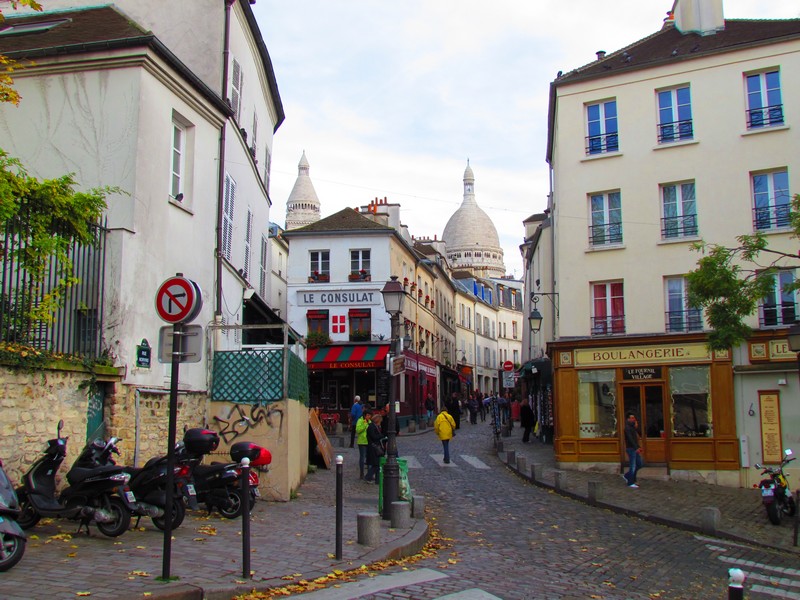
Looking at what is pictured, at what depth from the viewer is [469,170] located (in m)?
151

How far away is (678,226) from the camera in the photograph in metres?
21.5

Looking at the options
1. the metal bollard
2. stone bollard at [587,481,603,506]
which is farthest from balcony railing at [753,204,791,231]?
the metal bollard

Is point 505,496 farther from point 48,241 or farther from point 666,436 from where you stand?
point 48,241

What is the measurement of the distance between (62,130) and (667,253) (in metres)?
15.2

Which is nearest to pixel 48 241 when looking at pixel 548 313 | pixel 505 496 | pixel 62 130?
pixel 62 130

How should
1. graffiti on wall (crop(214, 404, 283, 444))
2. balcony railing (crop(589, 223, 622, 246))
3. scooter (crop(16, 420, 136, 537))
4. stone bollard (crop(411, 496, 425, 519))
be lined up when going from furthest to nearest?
balcony railing (crop(589, 223, 622, 246)), graffiti on wall (crop(214, 404, 283, 444)), stone bollard (crop(411, 496, 425, 519)), scooter (crop(16, 420, 136, 537))

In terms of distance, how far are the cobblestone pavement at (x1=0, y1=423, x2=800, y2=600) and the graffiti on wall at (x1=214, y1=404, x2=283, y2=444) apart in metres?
1.37

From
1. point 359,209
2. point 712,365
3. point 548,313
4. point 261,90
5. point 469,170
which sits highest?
point 469,170

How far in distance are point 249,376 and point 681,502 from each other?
29.6 ft

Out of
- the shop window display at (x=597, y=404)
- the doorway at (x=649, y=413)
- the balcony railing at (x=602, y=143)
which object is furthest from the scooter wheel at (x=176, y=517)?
the balcony railing at (x=602, y=143)

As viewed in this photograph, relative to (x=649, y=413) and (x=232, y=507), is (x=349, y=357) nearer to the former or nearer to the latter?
(x=649, y=413)

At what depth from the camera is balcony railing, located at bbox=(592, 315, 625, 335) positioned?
71.4ft

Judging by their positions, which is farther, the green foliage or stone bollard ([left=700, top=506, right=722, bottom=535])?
the green foliage

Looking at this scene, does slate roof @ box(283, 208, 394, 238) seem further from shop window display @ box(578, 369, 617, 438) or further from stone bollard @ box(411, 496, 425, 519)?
stone bollard @ box(411, 496, 425, 519)
